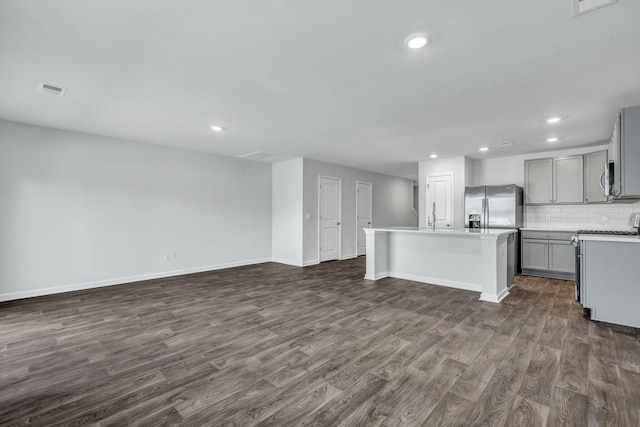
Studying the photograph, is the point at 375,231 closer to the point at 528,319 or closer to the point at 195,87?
the point at 528,319

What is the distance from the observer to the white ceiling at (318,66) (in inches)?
74.6

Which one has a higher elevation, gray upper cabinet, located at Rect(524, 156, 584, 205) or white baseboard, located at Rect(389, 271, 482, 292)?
gray upper cabinet, located at Rect(524, 156, 584, 205)

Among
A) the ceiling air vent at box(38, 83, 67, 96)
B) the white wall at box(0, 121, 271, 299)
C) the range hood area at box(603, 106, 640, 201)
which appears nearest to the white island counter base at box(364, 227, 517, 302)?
the range hood area at box(603, 106, 640, 201)

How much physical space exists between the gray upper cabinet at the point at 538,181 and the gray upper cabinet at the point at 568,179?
8 cm

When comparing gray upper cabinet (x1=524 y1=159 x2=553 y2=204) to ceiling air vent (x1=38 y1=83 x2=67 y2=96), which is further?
gray upper cabinet (x1=524 y1=159 x2=553 y2=204)

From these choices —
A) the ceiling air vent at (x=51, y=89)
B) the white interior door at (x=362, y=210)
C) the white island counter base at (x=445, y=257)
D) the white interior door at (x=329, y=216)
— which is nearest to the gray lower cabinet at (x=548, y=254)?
the white island counter base at (x=445, y=257)

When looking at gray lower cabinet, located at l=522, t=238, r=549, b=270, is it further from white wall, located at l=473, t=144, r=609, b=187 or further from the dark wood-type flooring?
the dark wood-type flooring

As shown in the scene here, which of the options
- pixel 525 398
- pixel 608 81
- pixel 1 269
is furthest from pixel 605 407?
pixel 1 269

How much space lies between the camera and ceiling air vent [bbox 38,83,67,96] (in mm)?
2967

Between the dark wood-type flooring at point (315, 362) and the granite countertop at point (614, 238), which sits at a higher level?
the granite countertop at point (614, 238)

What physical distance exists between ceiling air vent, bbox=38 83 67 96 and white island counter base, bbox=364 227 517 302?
14.8 feet

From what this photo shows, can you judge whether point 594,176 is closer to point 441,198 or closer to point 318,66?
point 441,198

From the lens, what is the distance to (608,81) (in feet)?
9.22

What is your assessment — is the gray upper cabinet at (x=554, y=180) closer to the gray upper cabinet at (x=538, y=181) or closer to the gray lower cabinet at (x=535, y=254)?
the gray upper cabinet at (x=538, y=181)
